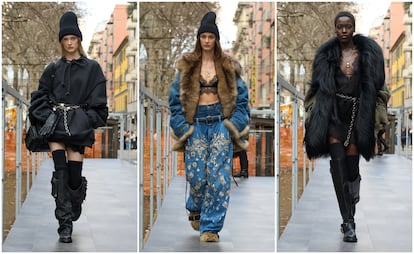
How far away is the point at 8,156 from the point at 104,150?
1203mm

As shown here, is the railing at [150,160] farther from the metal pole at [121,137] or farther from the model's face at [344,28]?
the model's face at [344,28]

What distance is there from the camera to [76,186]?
5.30m

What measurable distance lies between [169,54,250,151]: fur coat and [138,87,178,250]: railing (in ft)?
0.67

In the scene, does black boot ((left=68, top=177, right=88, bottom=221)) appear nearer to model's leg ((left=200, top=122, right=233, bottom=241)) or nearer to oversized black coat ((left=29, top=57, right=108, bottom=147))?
oversized black coat ((left=29, top=57, right=108, bottom=147))

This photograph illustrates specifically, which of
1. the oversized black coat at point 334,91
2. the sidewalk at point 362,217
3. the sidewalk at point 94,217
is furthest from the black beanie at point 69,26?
the sidewalk at point 362,217

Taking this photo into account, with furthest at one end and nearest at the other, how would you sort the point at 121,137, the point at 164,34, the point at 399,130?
the point at 164,34, the point at 399,130, the point at 121,137

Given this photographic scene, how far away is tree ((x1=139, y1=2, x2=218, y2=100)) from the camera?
8.96m

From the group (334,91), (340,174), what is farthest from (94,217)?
(334,91)

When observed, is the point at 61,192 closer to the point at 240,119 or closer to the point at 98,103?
the point at 98,103

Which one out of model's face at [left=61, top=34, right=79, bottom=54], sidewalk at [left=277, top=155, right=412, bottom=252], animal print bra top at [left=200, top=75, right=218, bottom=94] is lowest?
sidewalk at [left=277, top=155, right=412, bottom=252]

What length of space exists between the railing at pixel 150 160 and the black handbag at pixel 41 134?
0.54m

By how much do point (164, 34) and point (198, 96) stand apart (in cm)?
460

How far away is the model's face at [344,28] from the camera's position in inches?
208

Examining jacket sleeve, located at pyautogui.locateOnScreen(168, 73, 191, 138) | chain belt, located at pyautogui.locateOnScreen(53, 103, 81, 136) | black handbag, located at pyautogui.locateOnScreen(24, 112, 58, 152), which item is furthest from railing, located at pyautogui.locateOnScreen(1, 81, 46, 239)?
jacket sleeve, located at pyautogui.locateOnScreen(168, 73, 191, 138)
